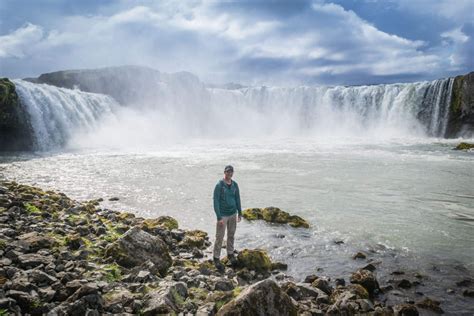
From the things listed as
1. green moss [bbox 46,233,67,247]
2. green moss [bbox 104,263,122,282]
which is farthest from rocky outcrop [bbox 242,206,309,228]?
green moss [bbox 104,263,122,282]

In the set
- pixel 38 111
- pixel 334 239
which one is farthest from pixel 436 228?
pixel 38 111

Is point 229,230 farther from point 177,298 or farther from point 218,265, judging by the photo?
point 177,298

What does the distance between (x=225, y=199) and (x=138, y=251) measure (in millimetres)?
2460

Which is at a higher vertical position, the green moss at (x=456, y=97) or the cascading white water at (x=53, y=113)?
the green moss at (x=456, y=97)

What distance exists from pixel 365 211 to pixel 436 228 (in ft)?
9.18

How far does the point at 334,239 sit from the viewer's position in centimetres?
1152

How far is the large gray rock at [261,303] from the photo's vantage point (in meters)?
5.21

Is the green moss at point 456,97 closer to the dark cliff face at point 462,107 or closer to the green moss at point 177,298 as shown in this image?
the dark cliff face at point 462,107

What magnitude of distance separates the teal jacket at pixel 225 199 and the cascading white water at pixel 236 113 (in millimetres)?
40046

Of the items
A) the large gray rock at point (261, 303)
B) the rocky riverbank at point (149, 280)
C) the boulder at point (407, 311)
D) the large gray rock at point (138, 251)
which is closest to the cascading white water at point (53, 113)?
the rocky riverbank at point (149, 280)

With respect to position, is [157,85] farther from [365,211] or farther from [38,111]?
[365,211]

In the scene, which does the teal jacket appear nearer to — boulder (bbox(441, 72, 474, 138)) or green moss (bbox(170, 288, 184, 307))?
green moss (bbox(170, 288, 184, 307))

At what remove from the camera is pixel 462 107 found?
53281 mm

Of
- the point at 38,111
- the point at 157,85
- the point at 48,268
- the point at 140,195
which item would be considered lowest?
the point at 140,195
